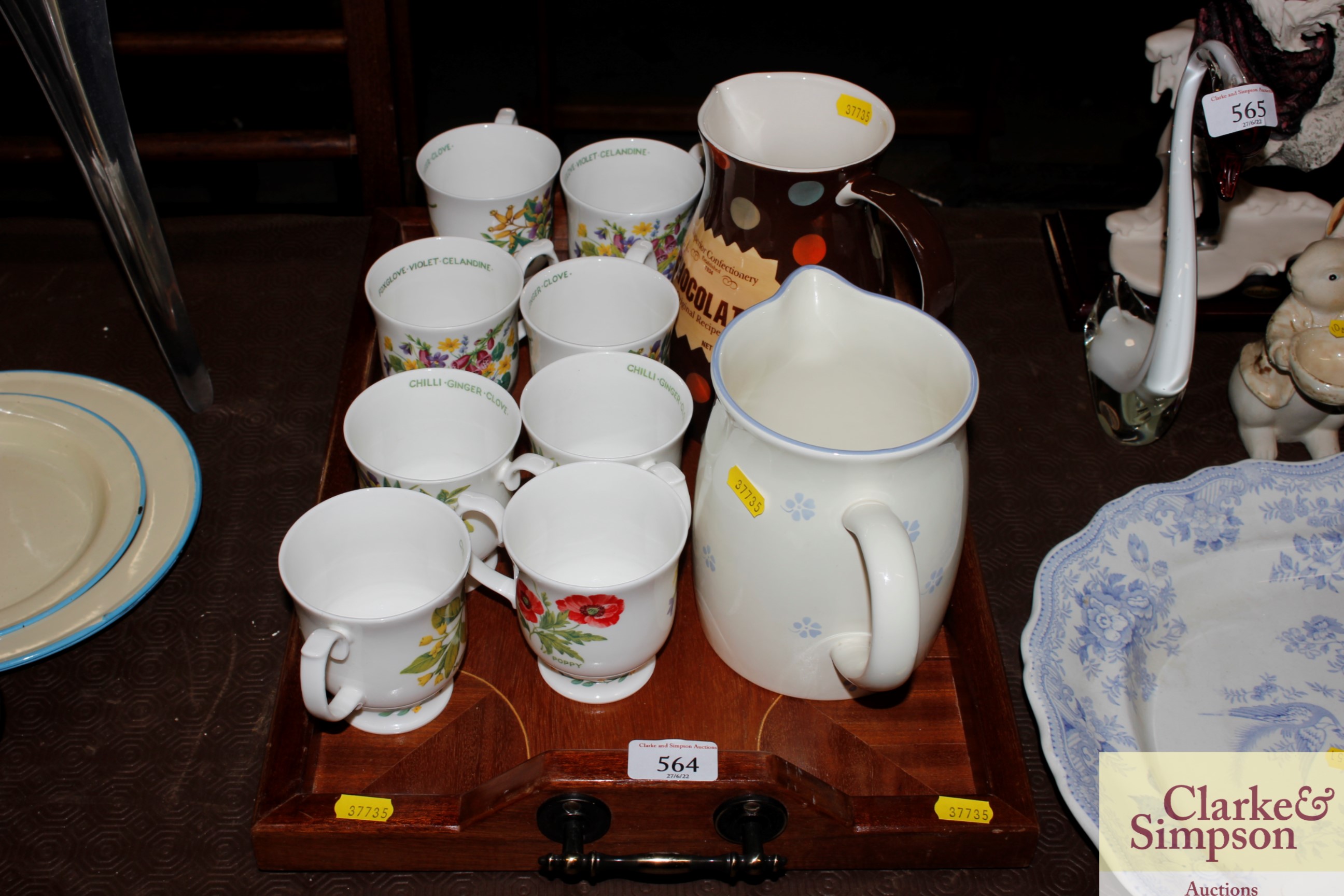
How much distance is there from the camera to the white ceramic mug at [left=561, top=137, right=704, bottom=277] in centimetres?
75

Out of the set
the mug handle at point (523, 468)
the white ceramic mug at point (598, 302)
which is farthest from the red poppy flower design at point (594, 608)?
the white ceramic mug at point (598, 302)

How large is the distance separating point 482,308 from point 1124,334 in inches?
20.4

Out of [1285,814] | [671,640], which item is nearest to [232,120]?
[671,640]

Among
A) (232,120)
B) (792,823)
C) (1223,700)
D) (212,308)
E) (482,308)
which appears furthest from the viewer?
(232,120)

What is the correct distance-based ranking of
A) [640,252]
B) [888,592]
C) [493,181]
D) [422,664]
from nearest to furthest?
1. [888,592]
2. [422,664]
3. [640,252]
4. [493,181]

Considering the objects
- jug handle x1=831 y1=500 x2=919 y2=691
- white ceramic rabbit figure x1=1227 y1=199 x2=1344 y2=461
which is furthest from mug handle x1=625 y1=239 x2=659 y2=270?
white ceramic rabbit figure x1=1227 y1=199 x2=1344 y2=461

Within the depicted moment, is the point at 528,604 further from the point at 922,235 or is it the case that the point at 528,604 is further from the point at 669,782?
the point at 922,235

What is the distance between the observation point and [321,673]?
0.49 metres

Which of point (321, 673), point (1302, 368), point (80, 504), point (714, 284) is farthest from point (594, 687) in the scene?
point (1302, 368)

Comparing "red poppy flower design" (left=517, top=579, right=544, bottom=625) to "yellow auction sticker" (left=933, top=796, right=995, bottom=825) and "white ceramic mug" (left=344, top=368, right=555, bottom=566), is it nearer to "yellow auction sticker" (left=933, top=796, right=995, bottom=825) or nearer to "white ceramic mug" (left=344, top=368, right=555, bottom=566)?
"white ceramic mug" (left=344, top=368, right=555, bottom=566)

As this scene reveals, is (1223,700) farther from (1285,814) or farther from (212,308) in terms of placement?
(212,308)

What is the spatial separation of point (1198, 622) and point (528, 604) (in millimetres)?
428

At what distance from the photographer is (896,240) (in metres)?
0.81

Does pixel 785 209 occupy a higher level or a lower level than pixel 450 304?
higher
